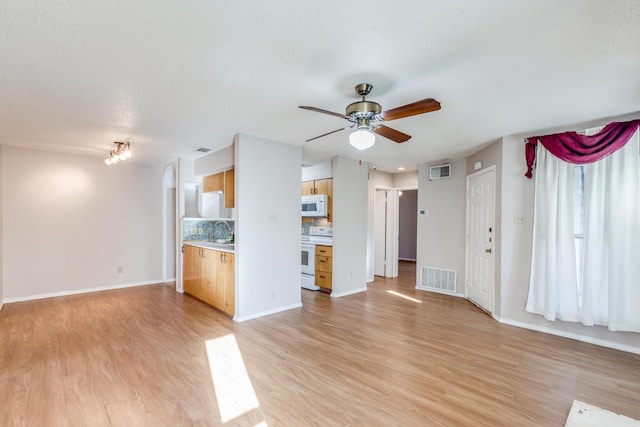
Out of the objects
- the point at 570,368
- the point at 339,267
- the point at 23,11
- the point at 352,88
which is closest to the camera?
the point at 23,11

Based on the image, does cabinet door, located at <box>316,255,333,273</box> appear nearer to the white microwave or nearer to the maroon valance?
the white microwave

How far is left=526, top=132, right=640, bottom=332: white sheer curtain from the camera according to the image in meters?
3.03

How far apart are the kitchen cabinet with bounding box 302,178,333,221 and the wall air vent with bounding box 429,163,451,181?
1.98 m

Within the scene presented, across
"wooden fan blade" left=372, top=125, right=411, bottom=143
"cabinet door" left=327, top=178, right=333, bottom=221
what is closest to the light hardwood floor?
"cabinet door" left=327, top=178, right=333, bottom=221

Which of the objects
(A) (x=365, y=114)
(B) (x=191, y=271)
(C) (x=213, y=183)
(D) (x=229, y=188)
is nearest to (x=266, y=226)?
(D) (x=229, y=188)

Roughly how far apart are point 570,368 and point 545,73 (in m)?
2.62

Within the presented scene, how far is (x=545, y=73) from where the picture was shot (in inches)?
86.3

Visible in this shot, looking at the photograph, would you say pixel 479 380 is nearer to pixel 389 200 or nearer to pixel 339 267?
pixel 339 267

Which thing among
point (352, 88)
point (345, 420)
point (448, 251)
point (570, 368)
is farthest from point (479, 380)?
point (448, 251)

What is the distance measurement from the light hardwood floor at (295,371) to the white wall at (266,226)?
0.33 meters

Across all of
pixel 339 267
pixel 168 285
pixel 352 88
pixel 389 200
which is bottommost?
pixel 168 285

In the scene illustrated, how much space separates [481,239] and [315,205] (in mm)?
2884

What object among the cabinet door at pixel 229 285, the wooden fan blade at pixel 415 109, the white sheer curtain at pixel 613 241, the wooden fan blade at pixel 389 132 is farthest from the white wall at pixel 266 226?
the white sheer curtain at pixel 613 241

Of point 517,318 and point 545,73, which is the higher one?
point 545,73
